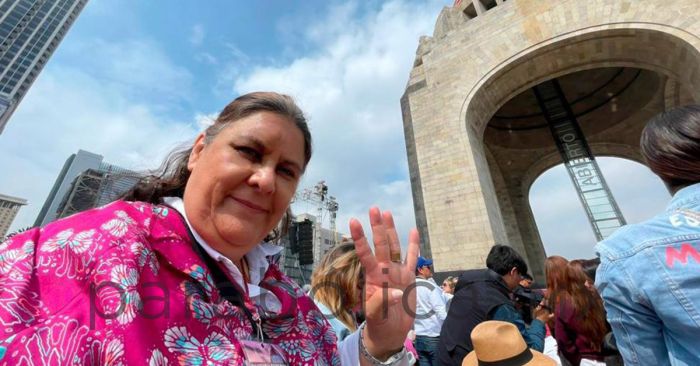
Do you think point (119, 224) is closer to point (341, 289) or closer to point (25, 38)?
point (341, 289)

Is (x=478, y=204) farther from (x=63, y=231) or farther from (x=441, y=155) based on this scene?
(x=63, y=231)

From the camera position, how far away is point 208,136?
44.5 inches

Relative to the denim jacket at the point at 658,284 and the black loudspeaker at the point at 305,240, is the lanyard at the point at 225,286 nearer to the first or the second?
the denim jacket at the point at 658,284

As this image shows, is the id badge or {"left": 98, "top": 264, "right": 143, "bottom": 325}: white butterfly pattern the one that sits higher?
{"left": 98, "top": 264, "right": 143, "bottom": 325}: white butterfly pattern

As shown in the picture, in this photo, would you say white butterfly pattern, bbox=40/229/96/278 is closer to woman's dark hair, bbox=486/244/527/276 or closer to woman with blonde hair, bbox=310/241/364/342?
woman with blonde hair, bbox=310/241/364/342

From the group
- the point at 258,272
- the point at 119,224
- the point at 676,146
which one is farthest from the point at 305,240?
the point at 119,224

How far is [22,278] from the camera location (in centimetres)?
57

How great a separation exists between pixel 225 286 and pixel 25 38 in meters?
82.7

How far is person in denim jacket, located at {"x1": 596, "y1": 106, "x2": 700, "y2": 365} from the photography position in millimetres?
1016

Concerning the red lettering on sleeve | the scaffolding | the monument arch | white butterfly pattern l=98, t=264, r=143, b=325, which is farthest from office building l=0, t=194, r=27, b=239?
the red lettering on sleeve

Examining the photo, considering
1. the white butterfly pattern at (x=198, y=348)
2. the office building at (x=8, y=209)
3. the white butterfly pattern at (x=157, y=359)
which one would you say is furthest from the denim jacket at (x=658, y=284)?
the office building at (x=8, y=209)

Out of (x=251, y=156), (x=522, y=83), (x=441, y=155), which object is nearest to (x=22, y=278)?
(x=251, y=156)

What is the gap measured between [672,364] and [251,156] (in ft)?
5.58

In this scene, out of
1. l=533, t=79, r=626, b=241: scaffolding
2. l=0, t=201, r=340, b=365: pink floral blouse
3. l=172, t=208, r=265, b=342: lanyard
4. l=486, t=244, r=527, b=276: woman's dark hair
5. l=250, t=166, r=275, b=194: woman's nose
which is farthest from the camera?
l=533, t=79, r=626, b=241: scaffolding
